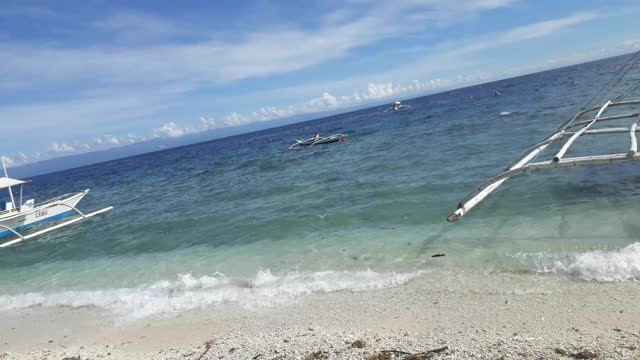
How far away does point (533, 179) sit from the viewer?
1521 centimetres

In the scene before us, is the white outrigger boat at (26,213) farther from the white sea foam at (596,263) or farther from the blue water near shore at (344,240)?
the white sea foam at (596,263)

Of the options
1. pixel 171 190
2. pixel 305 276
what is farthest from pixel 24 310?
pixel 171 190

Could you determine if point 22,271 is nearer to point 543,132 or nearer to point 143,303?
point 143,303

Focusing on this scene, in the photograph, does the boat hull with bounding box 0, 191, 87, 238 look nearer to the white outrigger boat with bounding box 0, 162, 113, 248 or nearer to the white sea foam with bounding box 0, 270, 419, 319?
the white outrigger boat with bounding box 0, 162, 113, 248

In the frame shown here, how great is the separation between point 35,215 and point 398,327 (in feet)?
78.3

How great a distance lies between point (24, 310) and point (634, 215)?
14.5 metres

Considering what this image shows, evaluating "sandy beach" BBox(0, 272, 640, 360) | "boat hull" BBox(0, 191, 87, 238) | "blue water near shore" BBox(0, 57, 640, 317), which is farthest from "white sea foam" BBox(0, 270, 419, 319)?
"boat hull" BBox(0, 191, 87, 238)

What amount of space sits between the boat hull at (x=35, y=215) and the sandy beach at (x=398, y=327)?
15742 mm

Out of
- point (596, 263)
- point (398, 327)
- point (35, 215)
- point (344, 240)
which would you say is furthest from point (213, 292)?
point (35, 215)

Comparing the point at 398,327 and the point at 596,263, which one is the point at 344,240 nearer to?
the point at 398,327

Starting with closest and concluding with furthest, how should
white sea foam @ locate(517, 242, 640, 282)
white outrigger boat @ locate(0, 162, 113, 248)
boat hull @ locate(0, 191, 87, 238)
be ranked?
white sea foam @ locate(517, 242, 640, 282) < white outrigger boat @ locate(0, 162, 113, 248) < boat hull @ locate(0, 191, 87, 238)

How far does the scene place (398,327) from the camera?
280 inches

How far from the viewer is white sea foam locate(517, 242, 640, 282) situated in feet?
24.5

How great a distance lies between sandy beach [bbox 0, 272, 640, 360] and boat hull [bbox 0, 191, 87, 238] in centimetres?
1574
